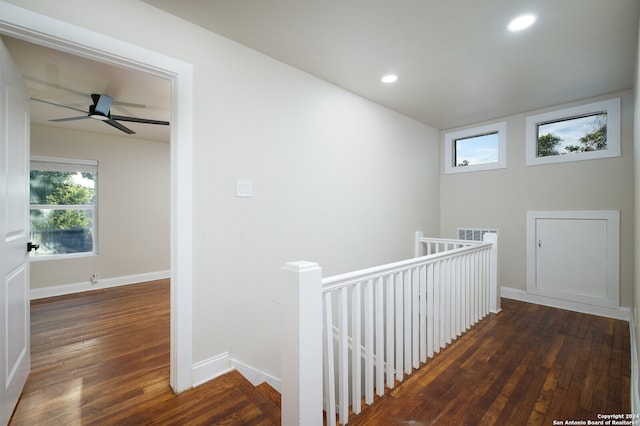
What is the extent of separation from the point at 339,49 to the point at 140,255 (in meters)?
4.59

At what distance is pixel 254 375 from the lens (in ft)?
7.07

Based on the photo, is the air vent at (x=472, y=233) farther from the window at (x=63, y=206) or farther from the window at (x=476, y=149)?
the window at (x=63, y=206)

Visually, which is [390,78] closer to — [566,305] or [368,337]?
[368,337]

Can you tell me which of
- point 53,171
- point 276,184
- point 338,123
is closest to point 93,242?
point 53,171

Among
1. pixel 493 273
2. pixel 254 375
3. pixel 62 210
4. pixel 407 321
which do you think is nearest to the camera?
pixel 407 321

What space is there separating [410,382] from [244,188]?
1.86m

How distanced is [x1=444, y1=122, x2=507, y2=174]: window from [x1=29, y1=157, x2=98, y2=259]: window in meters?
5.64

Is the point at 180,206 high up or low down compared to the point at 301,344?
up

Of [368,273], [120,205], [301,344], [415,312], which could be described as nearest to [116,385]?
[301,344]

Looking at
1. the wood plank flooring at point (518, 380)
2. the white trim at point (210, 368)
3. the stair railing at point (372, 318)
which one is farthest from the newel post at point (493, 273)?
the white trim at point (210, 368)

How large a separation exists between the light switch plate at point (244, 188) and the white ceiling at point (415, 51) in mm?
1080

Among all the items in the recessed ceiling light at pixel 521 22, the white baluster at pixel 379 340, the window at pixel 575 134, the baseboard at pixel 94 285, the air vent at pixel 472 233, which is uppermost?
the recessed ceiling light at pixel 521 22

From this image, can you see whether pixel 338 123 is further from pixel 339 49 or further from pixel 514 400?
pixel 514 400

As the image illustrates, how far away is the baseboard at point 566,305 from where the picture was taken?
304cm
